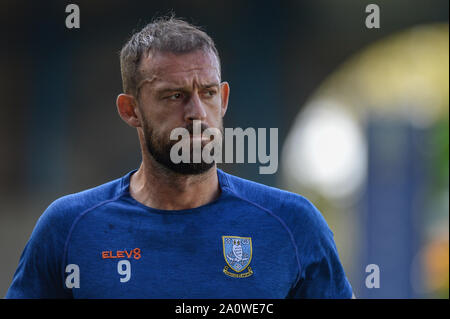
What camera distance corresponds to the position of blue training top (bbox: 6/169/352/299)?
2.56m

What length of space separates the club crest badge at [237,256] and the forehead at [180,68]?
26.5 inches

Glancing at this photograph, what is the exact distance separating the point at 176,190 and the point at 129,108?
1.60 feet

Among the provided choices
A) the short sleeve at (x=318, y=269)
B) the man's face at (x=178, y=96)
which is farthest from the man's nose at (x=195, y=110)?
the short sleeve at (x=318, y=269)

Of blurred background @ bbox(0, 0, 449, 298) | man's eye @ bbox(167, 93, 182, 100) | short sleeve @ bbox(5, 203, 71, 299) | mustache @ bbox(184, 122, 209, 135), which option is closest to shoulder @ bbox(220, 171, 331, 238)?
mustache @ bbox(184, 122, 209, 135)

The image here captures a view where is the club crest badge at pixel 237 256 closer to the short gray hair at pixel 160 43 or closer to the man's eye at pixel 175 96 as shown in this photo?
the man's eye at pixel 175 96

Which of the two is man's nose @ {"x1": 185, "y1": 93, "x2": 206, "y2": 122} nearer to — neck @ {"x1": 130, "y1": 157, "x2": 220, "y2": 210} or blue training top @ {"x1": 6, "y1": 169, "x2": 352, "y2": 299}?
neck @ {"x1": 130, "y1": 157, "x2": 220, "y2": 210}

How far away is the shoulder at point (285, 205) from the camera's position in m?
2.71

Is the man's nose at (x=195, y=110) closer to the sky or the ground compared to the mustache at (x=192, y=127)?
closer to the sky

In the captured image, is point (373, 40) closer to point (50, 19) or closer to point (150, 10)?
point (150, 10)

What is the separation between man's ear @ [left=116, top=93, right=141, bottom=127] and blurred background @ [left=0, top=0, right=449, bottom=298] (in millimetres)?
4374

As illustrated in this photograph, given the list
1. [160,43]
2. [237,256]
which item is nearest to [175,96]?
[160,43]

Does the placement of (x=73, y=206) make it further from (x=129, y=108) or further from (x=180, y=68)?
(x=180, y=68)

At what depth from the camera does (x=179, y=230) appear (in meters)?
2.63
